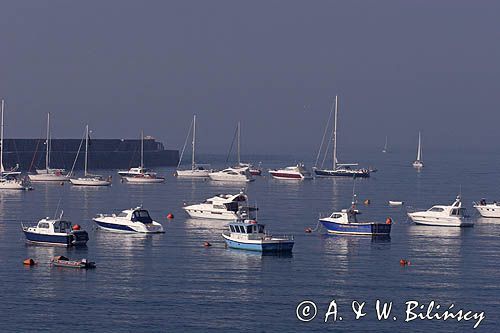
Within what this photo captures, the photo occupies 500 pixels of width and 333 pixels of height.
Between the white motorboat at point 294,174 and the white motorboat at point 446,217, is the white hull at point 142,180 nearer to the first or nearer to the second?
the white motorboat at point 294,174

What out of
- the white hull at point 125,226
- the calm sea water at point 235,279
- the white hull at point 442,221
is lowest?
the calm sea water at point 235,279

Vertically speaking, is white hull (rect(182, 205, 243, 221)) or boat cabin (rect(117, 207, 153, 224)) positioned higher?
boat cabin (rect(117, 207, 153, 224))

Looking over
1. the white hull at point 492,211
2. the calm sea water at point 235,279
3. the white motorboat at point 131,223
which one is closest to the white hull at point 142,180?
the calm sea water at point 235,279

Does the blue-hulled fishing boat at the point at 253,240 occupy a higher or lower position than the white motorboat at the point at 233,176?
lower

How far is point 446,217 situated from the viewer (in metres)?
103

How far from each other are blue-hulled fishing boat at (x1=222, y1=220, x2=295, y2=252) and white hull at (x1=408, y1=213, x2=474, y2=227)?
26.4 m

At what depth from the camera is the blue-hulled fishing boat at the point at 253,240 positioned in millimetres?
78875

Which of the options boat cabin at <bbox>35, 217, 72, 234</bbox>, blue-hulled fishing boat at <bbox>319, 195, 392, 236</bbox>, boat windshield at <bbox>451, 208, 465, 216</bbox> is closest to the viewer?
boat cabin at <bbox>35, 217, 72, 234</bbox>

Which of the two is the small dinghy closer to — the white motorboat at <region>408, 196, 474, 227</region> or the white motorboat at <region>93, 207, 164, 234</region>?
the white motorboat at <region>93, 207, 164, 234</region>

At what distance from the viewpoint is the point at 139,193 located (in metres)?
151

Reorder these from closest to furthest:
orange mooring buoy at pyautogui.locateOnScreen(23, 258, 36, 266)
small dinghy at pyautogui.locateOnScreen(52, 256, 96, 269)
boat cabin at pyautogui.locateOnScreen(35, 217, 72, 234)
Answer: small dinghy at pyautogui.locateOnScreen(52, 256, 96, 269), orange mooring buoy at pyautogui.locateOnScreen(23, 258, 36, 266), boat cabin at pyautogui.locateOnScreen(35, 217, 72, 234)

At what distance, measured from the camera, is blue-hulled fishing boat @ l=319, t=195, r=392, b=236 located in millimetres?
91062

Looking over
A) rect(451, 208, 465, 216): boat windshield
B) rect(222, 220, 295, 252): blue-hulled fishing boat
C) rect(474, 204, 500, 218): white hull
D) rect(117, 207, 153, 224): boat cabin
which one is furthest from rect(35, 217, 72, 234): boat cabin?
rect(474, 204, 500, 218): white hull

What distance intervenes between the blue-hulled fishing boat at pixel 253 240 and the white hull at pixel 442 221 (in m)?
Result: 26.4
